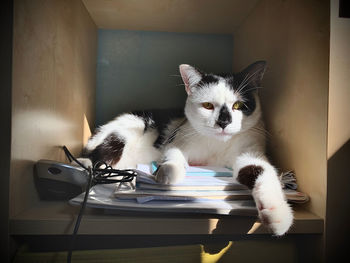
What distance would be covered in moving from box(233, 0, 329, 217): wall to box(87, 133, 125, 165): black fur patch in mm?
671

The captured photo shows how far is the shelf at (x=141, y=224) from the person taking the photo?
2.01 ft

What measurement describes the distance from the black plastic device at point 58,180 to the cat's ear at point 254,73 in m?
0.71

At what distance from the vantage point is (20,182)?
0.64m

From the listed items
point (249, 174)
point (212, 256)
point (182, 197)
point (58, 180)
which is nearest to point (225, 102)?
point (249, 174)

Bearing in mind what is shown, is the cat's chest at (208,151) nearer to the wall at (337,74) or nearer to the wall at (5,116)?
the wall at (337,74)

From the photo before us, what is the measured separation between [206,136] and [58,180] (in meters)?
0.59

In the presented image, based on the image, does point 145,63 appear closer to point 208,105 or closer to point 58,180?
point 208,105

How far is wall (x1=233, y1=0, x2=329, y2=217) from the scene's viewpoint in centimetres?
66

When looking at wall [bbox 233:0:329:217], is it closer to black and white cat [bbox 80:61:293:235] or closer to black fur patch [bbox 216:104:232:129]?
black and white cat [bbox 80:61:293:235]

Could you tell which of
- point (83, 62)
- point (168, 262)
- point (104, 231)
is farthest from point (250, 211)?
point (83, 62)

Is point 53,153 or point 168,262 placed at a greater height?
point 53,153

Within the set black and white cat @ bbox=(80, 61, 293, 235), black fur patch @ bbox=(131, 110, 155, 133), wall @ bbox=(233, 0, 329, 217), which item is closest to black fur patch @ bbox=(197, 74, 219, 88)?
black and white cat @ bbox=(80, 61, 293, 235)

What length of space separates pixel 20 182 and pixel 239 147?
0.77m

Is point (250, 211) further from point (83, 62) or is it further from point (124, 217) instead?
point (83, 62)
